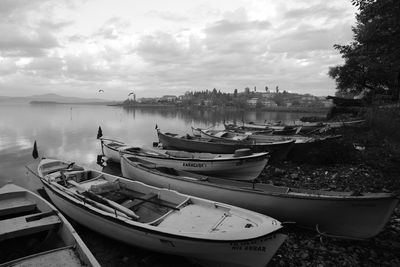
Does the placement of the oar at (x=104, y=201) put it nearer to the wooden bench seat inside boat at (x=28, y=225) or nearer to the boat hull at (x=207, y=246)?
the boat hull at (x=207, y=246)

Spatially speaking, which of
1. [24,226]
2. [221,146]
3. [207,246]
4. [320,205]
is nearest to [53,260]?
[24,226]

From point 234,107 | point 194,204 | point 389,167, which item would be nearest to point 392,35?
point 389,167

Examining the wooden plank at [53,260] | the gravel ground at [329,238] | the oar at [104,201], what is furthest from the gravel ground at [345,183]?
the wooden plank at [53,260]

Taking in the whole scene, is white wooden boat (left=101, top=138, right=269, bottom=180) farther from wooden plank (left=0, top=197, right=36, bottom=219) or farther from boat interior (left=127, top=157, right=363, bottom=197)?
wooden plank (left=0, top=197, right=36, bottom=219)

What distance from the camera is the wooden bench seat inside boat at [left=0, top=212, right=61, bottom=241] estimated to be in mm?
6348

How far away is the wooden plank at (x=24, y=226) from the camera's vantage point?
6340 millimetres

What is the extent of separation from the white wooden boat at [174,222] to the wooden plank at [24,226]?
125 cm

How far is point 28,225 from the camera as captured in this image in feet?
21.7

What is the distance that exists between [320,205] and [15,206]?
932 cm

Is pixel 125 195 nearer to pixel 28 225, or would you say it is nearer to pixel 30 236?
pixel 30 236

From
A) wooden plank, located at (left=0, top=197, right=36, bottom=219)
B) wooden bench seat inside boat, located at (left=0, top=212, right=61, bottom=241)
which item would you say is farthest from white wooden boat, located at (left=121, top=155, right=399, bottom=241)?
wooden plank, located at (left=0, top=197, right=36, bottom=219)

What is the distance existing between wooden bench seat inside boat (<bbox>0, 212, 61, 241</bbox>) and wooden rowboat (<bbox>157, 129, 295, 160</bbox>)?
1260 cm

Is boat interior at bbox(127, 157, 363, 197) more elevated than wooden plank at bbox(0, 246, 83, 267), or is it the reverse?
boat interior at bbox(127, 157, 363, 197)

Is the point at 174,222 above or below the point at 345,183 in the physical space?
above
